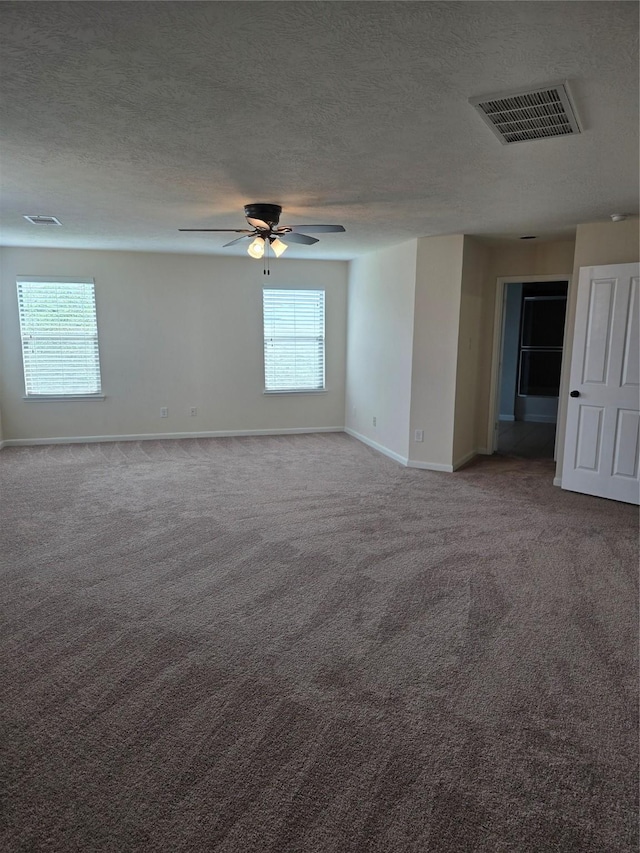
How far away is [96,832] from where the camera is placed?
162 cm

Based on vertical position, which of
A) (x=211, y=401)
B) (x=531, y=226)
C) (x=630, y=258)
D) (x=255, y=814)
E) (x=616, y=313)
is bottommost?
(x=255, y=814)

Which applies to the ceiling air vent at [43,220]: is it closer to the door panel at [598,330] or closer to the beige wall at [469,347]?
the beige wall at [469,347]

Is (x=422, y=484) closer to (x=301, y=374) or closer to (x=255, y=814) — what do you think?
(x=301, y=374)

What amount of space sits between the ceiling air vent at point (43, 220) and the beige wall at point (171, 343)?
1.82 metres

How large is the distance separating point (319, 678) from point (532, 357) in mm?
7661

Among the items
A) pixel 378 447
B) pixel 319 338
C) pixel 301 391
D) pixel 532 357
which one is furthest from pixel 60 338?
pixel 532 357

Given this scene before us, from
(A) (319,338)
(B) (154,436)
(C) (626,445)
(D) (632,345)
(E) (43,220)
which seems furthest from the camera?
(A) (319,338)

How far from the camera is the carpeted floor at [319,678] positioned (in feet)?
5.53

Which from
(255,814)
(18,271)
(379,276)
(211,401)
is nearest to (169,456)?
(211,401)

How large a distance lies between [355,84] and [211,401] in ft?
18.7

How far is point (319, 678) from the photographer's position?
234cm

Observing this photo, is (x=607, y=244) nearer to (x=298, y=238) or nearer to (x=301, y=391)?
(x=298, y=238)

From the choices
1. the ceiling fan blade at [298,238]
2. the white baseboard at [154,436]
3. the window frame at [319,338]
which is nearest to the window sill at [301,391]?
the window frame at [319,338]

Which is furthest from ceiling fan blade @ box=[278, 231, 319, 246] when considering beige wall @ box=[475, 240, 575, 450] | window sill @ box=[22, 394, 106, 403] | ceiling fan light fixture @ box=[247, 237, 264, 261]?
window sill @ box=[22, 394, 106, 403]
